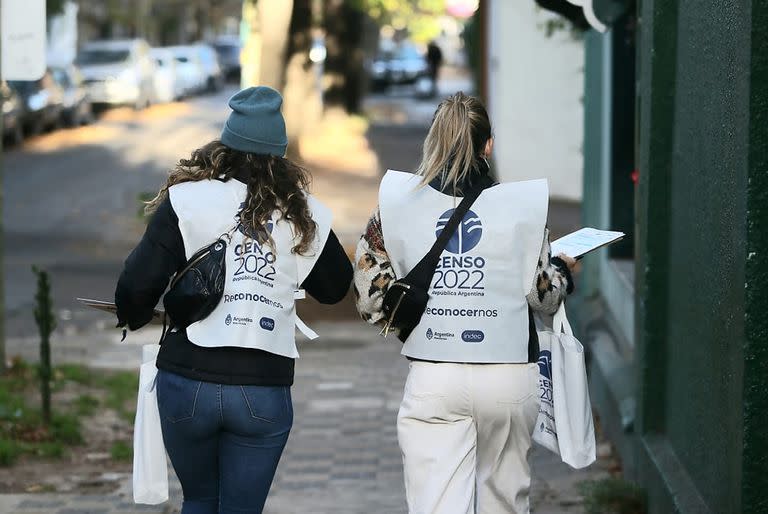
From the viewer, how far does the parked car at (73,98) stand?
33.6 meters

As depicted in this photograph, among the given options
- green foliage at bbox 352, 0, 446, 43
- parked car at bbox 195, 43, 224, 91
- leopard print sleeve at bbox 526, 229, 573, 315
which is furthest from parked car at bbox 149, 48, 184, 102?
leopard print sleeve at bbox 526, 229, 573, 315

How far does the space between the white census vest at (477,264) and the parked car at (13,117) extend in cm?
2422

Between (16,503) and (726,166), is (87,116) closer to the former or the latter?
(16,503)

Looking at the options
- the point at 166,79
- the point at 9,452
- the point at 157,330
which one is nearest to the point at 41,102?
the point at 166,79

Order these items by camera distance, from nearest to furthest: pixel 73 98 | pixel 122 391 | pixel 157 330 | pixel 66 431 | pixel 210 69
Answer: pixel 66 431 < pixel 122 391 < pixel 157 330 < pixel 73 98 < pixel 210 69

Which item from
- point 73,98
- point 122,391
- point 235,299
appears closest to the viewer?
point 235,299

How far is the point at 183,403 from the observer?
13.4ft

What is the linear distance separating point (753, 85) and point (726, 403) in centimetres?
102

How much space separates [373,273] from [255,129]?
1.79 feet

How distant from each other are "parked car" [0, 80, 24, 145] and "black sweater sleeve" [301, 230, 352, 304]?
24088mm

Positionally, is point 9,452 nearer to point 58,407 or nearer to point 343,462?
point 58,407

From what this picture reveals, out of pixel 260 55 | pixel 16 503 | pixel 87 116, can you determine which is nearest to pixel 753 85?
pixel 16 503

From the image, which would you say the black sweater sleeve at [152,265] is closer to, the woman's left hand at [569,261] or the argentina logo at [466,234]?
the argentina logo at [466,234]

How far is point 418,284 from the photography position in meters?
4.20
